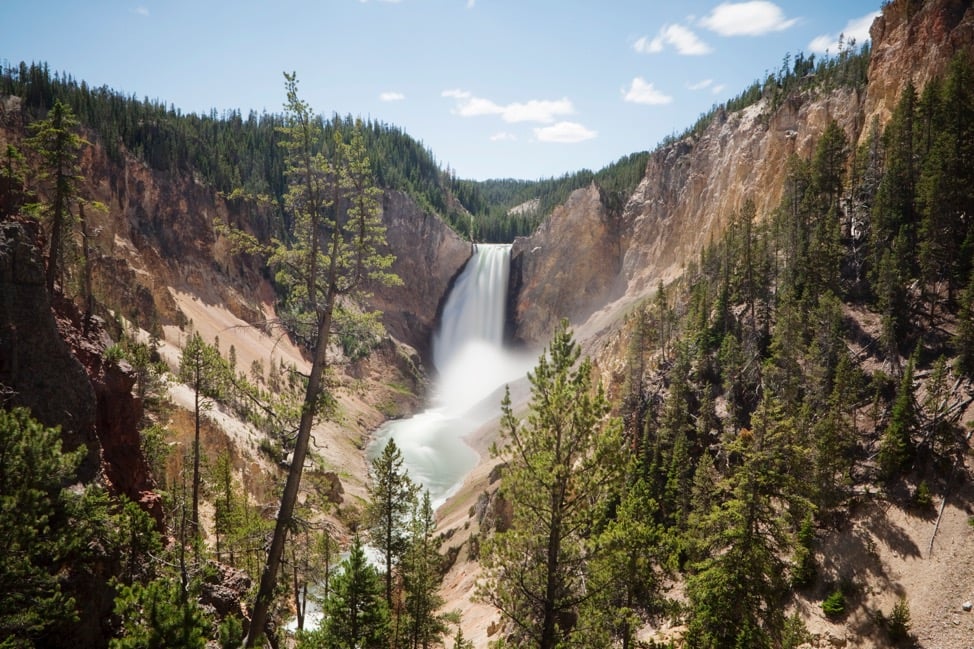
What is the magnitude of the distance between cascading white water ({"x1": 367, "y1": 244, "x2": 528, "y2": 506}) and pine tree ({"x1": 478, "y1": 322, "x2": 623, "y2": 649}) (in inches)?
1817

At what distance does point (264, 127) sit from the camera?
134 metres

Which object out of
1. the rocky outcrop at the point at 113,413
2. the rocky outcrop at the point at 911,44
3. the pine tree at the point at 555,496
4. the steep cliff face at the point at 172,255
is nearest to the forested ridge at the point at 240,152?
the steep cliff face at the point at 172,255

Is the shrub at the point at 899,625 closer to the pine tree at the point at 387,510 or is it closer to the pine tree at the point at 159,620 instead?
the pine tree at the point at 387,510

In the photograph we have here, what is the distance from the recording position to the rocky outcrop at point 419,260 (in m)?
109

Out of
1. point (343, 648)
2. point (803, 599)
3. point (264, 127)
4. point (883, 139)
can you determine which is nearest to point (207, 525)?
point (343, 648)

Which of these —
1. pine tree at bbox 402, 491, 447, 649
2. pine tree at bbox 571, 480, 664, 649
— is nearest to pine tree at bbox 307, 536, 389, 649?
pine tree at bbox 402, 491, 447, 649

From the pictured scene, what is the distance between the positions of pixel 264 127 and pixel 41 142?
425 feet

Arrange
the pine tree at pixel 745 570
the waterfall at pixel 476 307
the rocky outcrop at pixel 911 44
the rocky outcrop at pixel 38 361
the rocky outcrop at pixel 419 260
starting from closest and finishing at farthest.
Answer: the rocky outcrop at pixel 38 361 < the pine tree at pixel 745 570 < the rocky outcrop at pixel 911 44 < the waterfall at pixel 476 307 < the rocky outcrop at pixel 419 260

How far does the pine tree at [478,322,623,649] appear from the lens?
10.4m

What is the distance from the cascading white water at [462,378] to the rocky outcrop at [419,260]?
9.21ft

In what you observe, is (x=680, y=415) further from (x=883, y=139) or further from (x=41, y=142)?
(x=41, y=142)

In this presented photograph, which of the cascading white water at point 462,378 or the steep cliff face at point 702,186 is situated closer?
the steep cliff face at point 702,186

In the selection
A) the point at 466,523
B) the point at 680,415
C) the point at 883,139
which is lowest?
the point at 466,523

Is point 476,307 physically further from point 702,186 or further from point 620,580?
point 620,580
